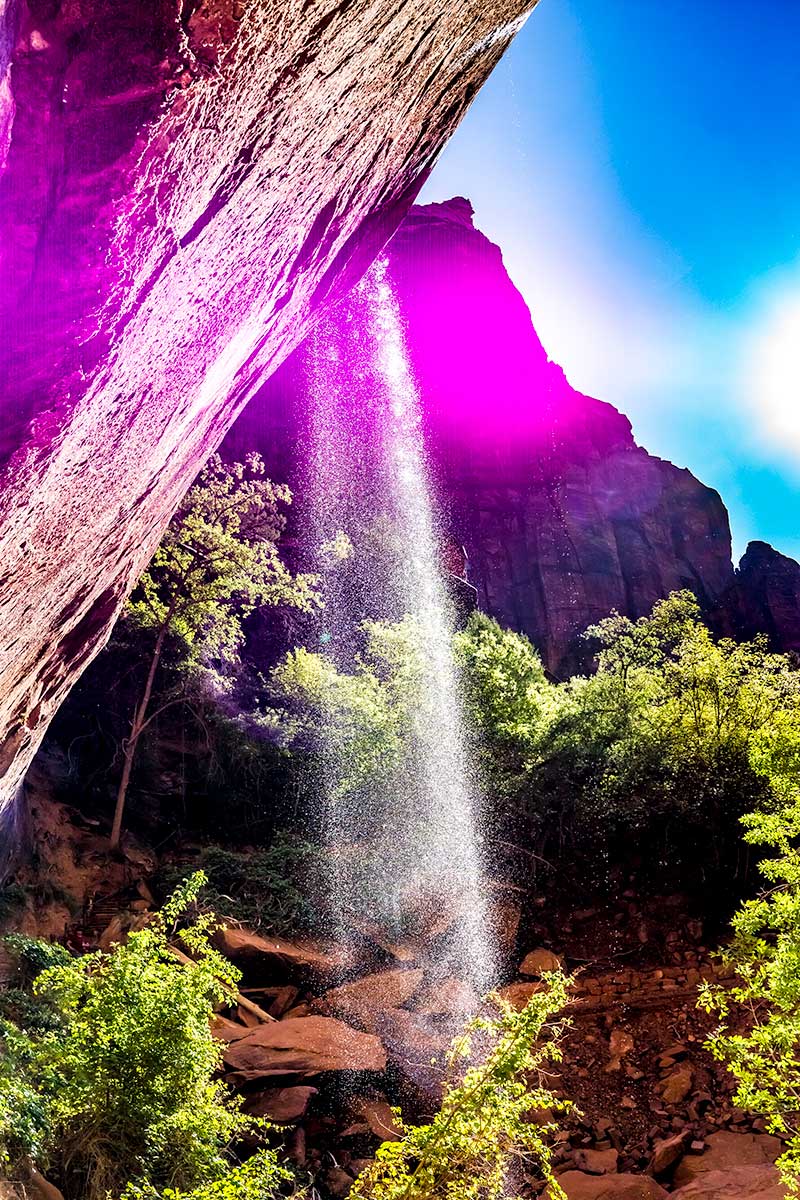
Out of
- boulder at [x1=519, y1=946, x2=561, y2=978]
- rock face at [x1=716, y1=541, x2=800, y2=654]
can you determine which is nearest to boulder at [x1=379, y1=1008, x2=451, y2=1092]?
boulder at [x1=519, y1=946, x2=561, y2=978]

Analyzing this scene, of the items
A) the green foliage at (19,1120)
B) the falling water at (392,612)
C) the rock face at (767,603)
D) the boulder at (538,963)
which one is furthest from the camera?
the rock face at (767,603)

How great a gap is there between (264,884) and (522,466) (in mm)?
39536

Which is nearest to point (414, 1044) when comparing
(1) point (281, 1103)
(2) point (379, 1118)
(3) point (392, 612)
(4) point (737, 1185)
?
(2) point (379, 1118)

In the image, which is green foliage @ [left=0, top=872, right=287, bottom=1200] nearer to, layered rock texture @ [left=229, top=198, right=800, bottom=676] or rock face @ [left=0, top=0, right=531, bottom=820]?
rock face @ [left=0, top=0, right=531, bottom=820]

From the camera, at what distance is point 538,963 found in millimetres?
10523

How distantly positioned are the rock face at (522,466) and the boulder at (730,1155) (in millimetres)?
30545

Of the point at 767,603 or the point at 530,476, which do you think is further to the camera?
the point at 530,476

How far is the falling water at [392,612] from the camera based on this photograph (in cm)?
1202

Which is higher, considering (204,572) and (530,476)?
(530,476)

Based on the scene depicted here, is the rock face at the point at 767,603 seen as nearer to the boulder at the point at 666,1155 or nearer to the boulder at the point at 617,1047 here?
the boulder at the point at 617,1047

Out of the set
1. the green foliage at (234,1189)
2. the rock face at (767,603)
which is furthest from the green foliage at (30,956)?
the rock face at (767,603)

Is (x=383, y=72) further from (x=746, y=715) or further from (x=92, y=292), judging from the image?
(x=746, y=715)

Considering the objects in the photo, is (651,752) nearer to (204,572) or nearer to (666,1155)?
(666,1155)

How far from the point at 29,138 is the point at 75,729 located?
17.0 meters
